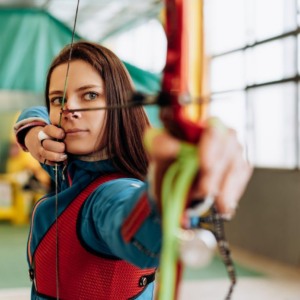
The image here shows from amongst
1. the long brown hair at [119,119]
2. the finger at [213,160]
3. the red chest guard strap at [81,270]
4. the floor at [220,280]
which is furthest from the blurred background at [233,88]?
the finger at [213,160]

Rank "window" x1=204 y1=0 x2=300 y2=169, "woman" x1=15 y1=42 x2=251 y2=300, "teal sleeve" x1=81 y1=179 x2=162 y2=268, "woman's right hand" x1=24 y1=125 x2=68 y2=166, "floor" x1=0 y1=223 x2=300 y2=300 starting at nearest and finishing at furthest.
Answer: "teal sleeve" x1=81 y1=179 x2=162 y2=268, "woman" x1=15 y1=42 x2=251 y2=300, "woman's right hand" x1=24 y1=125 x2=68 y2=166, "floor" x1=0 y1=223 x2=300 y2=300, "window" x1=204 y1=0 x2=300 y2=169

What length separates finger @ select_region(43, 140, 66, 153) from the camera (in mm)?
1090

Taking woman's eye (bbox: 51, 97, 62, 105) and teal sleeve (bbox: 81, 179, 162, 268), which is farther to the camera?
woman's eye (bbox: 51, 97, 62, 105)

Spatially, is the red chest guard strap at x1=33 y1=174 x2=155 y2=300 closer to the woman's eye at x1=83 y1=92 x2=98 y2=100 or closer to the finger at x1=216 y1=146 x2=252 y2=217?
the woman's eye at x1=83 y1=92 x2=98 y2=100

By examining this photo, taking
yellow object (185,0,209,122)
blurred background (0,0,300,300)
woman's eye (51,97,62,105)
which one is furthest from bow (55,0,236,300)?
blurred background (0,0,300,300)

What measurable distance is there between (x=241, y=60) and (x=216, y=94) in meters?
5.16

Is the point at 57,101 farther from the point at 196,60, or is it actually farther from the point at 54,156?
the point at 196,60

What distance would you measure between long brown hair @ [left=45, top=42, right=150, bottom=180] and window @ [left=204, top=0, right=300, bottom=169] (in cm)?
359

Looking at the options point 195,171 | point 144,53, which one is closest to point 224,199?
point 195,171

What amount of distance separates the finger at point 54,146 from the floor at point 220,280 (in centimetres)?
203

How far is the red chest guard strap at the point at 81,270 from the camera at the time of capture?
100cm

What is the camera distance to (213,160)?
49 centimetres

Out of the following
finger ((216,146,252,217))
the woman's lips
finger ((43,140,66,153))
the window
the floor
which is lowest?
the floor

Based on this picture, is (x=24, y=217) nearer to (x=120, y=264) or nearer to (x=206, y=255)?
(x=120, y=264)
